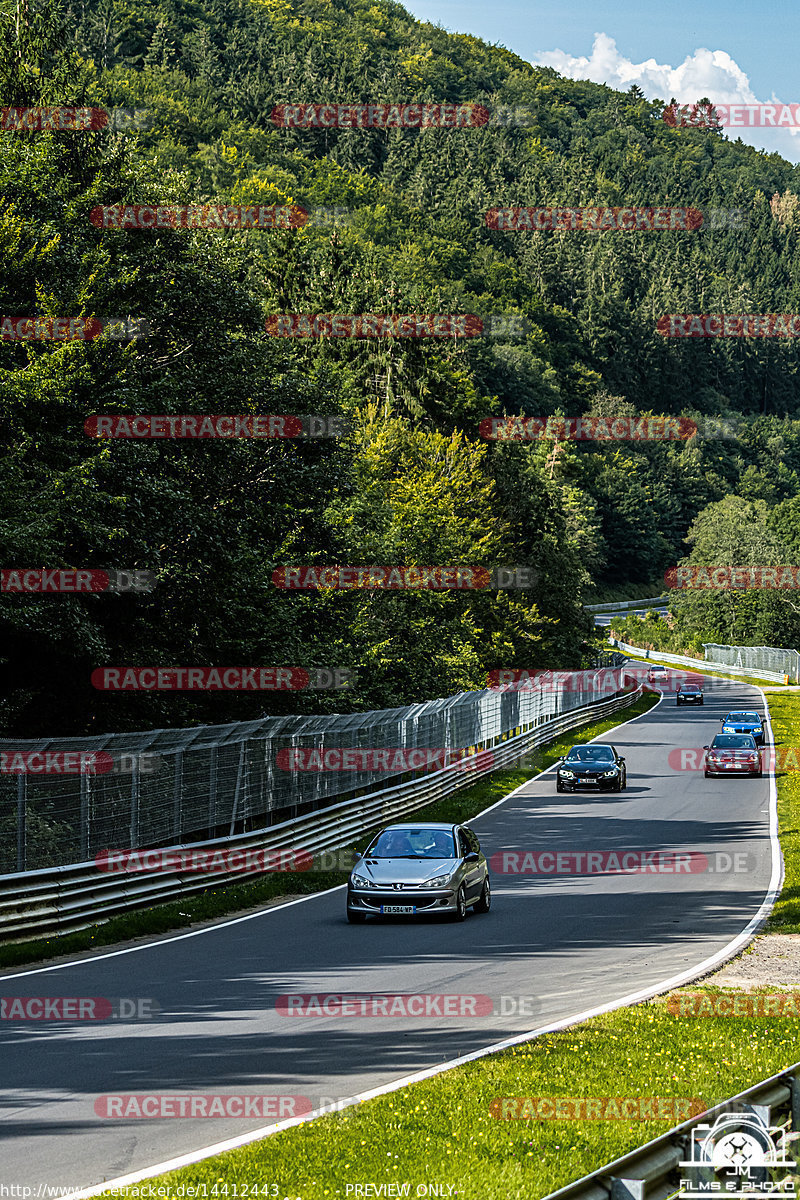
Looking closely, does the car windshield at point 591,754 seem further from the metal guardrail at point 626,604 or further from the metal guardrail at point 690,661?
the metal guardrail at point 626,604

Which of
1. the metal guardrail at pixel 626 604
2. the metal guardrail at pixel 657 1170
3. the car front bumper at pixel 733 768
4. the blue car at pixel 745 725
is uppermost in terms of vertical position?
the metal guardrail at pixel 657 1170

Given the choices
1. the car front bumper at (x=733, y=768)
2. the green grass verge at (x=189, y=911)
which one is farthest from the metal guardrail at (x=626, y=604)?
the green grass verge at (x=189, y=911)

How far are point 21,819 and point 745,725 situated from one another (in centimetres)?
3775

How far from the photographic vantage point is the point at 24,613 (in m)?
22.4

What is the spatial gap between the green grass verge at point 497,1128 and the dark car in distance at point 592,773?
27883 millimetres

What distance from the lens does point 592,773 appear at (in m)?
39.2

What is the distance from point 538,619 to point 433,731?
37.0 metres

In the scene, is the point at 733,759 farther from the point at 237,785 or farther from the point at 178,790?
the point at 178,790

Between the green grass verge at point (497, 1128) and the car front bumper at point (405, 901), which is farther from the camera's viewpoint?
the car front bumper at point (405, 901)

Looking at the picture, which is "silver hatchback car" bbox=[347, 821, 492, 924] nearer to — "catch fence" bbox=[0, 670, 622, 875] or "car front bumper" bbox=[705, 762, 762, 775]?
"catch fence" bbox=[0, 670, 622, 875]

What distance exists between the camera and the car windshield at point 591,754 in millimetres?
39938

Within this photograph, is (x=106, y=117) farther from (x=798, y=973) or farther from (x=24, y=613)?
(x=798, y=973)

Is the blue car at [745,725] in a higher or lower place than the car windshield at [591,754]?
lower

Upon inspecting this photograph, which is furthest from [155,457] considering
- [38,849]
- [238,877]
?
[38,849]
